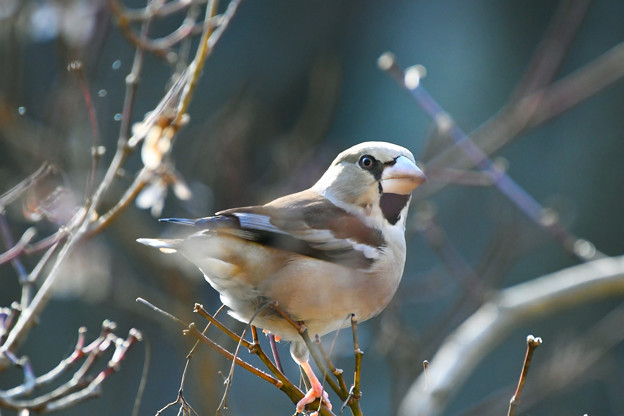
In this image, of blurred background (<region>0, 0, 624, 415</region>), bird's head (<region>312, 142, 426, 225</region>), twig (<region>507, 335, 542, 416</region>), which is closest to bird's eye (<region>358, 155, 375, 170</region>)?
bird's head (<region>312, 142, 426, 225</region>)

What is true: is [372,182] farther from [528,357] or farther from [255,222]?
[528,357]

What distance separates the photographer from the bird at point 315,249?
2.52 meters

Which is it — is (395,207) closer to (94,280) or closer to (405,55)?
(94,280)

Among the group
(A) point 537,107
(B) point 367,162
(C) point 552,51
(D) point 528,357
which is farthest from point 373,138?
(D) point 528,357

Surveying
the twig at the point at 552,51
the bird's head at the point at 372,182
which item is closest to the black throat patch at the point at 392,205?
the bird's head at the point at 372,182

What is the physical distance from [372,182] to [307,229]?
14.1 inches

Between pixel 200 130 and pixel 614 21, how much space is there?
12.5ft

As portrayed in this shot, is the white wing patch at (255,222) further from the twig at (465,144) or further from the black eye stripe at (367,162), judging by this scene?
the twig at (465,144)

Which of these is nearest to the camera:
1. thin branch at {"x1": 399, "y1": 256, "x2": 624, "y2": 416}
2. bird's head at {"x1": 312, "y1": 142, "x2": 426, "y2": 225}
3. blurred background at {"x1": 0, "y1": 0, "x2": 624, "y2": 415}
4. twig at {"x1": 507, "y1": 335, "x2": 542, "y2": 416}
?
twig at {"x1": 507, "y1": 335, "x2": 542, "y2": 416}

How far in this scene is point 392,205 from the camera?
294 cm

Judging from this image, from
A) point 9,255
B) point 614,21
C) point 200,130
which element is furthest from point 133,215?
point 614,21

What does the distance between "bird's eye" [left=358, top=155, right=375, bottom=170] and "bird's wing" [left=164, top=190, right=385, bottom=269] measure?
19 centimetres

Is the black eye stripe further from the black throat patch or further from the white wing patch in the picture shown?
the white wing patch

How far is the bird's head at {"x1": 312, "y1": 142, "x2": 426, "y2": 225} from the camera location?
9.38ft
